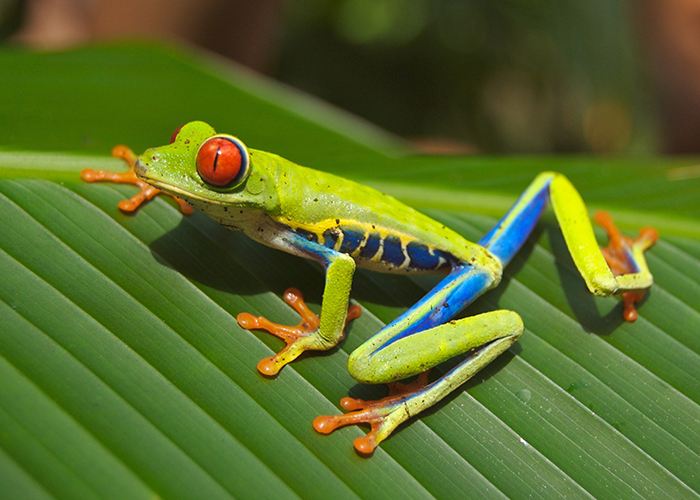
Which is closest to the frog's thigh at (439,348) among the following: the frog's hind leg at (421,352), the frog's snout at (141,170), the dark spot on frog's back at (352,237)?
the frog's hind leg at (421,352)

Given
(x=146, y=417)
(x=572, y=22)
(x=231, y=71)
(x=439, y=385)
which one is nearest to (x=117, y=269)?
(x=146, y=417)

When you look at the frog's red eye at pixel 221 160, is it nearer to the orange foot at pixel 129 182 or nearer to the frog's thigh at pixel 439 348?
the orange foot at pixel 129 182

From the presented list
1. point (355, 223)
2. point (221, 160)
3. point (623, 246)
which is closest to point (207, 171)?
point (221, 160)

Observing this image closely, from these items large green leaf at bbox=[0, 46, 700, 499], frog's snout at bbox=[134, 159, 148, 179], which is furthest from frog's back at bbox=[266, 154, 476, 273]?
frog's snout at bbox=[134, 159, 148, 179]

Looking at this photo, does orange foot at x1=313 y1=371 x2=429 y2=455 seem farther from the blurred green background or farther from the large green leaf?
the blurred green background

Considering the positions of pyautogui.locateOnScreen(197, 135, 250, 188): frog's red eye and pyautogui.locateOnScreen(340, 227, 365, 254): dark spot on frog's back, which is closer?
pyautogui.locateOnScreen(197, 135, 250, 188): frog's red eye

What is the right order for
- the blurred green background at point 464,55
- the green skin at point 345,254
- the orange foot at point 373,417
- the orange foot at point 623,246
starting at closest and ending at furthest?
1. the orange foot at point 373,417
2. the green skin at point 345,254
3. the orange foot at point 623,246
4. the blurred green background at point 464,55

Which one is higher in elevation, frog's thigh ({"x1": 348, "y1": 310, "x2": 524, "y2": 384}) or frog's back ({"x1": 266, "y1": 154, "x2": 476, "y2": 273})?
frog's back ({"x1": 266, "y1": 154, "x2": 476, "y2": 273})
